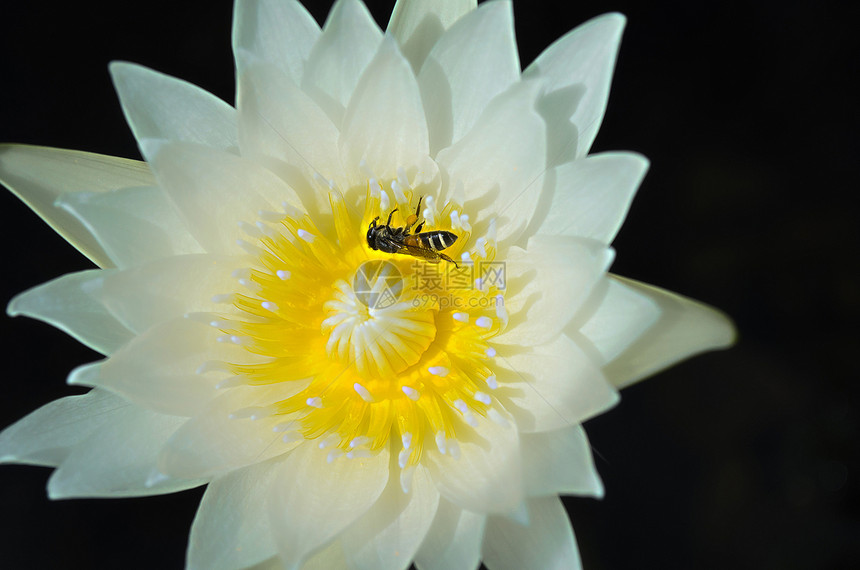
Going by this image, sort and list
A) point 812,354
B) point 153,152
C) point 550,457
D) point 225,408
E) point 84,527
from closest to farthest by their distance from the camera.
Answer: point 550,457, point 153,152, point 225,408, point 84,527, point 812,354

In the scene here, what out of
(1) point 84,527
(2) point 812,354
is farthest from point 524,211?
(1) point 84,527

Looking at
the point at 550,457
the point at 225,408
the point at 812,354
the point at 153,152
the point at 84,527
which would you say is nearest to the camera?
the point at 550,457

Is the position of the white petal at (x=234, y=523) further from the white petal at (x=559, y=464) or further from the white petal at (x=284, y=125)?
the white petal at (x=284, y=125)

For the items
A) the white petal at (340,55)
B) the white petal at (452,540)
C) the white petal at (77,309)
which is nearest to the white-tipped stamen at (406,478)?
the white petal at (452,540)

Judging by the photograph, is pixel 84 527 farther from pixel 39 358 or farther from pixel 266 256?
pixel 266 256

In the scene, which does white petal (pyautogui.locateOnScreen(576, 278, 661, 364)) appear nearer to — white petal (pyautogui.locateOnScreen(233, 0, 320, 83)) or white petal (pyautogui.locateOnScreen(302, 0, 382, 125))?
white petal (pyautogui.locateOnScreen(302, 0, 382, 125))

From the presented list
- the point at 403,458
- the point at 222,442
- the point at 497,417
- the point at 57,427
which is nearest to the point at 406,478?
the point at 403,458

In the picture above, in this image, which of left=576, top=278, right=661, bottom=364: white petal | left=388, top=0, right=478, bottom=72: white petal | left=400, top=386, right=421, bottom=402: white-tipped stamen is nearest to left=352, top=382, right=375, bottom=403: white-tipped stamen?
left=400, top=386, right=421, bottom=402: white-tipped stamen
